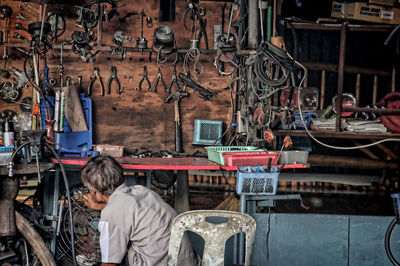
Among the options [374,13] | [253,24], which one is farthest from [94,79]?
[374,13]

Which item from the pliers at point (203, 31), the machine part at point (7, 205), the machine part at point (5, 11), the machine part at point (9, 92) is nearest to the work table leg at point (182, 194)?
the pliers at point (203, 31)

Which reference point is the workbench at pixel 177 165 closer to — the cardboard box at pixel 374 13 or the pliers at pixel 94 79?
the pliers at pixel 94 79

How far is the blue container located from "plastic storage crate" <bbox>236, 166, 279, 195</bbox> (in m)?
1.85

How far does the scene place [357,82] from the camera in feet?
22.1

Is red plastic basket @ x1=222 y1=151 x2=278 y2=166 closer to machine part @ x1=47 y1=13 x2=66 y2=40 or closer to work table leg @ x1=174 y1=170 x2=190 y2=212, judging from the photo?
work table leg @ x1=174 y1=170 x2=190 y2=212

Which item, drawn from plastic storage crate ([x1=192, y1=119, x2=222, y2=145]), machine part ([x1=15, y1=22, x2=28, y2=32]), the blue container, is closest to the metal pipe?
plastic storage crate ([x1=192, y1=119, x2=222, y2=145])

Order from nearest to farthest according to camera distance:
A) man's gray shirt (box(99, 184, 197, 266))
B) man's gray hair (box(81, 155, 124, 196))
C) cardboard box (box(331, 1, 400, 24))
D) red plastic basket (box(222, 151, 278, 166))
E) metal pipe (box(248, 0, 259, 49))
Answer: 1. man's gray shirt (box(99, 184, 197, 266))
2. man's gray hair (box(81, 155, 124, 196))
3. red plastic basket (box(222, 151, 278, 166))
4. metal pipe (box(248, 0, 259, 49))
5. cardboard box (box(331, 1, 400, 24))

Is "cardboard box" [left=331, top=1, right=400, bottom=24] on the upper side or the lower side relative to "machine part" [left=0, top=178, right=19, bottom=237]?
upper

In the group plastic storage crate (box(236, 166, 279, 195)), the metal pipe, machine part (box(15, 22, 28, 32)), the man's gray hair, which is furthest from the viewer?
machine part (box(15, 22, 28, 32))

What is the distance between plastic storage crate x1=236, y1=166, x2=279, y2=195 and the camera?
3660 mm

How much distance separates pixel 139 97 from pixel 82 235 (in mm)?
→ 1701

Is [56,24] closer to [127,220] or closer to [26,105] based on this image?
[26,105]

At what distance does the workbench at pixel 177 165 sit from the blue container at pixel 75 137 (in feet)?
1.86

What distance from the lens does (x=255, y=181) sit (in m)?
3.69
